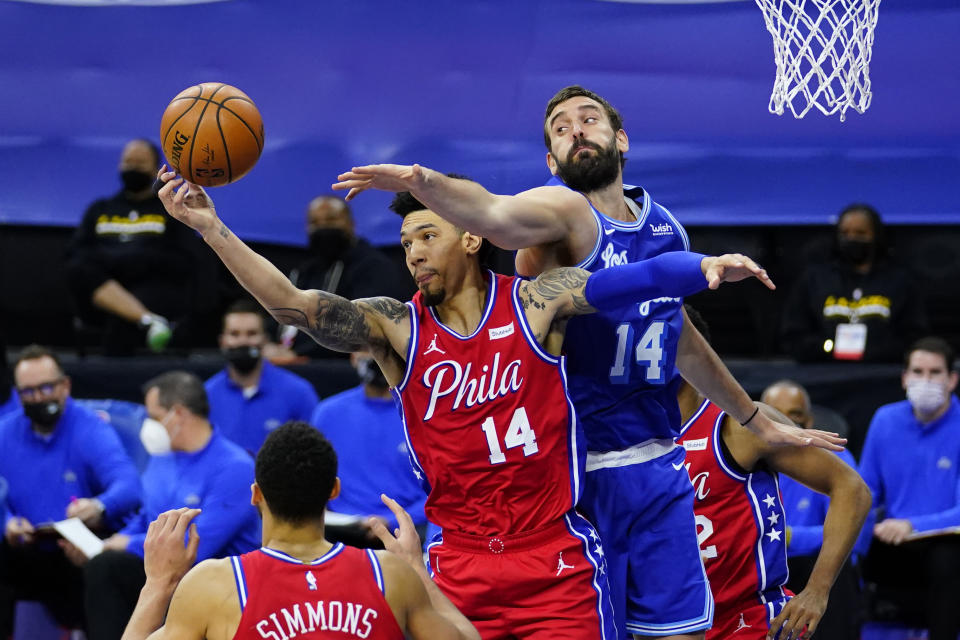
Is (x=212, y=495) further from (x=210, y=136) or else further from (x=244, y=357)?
(x=210, y=136)

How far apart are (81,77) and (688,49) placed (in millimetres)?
4468

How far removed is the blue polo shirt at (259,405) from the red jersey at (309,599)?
4.61 m

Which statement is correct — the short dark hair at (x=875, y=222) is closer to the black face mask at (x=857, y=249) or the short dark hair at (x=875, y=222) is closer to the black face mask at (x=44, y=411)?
the black face mask at (x=857, y=249)

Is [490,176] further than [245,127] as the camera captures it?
Result: Yes

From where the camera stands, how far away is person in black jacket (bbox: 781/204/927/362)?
28.8ft

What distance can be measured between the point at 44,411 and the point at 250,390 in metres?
1.24

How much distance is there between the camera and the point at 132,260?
31.1ft

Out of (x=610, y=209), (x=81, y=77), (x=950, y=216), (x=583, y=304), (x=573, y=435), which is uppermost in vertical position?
(x=81, y=77)

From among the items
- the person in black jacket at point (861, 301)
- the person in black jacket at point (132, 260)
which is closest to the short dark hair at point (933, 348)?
Result: the person in black jacket at point (861, 301)

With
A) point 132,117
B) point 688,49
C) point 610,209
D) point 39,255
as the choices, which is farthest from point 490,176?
point 610,209

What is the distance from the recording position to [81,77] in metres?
10.3

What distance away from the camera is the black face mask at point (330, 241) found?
9234 millimetres

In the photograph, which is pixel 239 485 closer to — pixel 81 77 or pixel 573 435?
pixel 573 435

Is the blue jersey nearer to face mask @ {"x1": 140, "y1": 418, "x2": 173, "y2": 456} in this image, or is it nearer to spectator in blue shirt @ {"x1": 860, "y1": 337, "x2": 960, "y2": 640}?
spectator in blue shirt @ {"x1": 860, "y1": 337, "x2": 960, "y2": 640}
